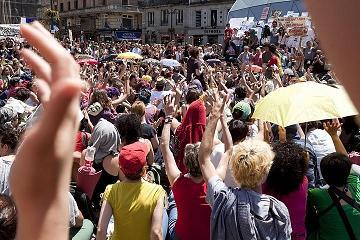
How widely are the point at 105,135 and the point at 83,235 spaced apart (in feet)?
5.01

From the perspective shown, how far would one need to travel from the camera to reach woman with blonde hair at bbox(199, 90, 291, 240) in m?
3.03

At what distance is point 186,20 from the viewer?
240 feet

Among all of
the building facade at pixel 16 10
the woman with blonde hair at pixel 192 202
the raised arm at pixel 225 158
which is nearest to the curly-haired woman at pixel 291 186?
the raised arm at pixel 225 158

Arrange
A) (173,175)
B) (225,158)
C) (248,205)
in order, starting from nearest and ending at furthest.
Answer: (248,205) < (225,158) < (173,175)

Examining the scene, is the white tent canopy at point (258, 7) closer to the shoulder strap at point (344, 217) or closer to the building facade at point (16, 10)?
the shoulder strap at point (344, 217)

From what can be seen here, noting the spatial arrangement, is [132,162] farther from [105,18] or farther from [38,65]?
[105,18]

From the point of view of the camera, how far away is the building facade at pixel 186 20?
6856 centimetres

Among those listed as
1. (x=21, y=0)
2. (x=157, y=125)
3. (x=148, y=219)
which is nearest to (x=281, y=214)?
(x=148, y=219)

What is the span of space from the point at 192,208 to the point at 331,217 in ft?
3.39

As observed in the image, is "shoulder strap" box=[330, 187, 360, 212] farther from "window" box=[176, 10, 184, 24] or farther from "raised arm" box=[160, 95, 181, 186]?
"window" box=[176, 10, 184, 24]

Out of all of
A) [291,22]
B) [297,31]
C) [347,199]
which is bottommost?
[347,199]

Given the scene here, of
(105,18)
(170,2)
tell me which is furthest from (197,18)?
(105,18)

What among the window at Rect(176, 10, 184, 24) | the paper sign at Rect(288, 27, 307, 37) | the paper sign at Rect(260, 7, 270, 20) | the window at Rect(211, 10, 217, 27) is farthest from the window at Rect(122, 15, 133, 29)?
the paper sign at Rect(288, 27, 307, 37)

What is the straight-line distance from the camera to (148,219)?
3945 mm
